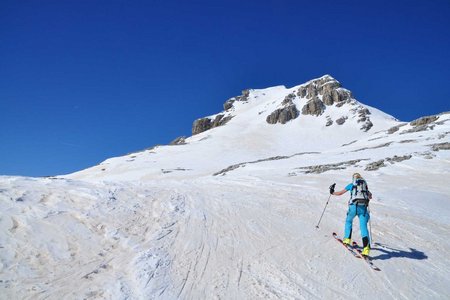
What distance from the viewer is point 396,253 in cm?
953

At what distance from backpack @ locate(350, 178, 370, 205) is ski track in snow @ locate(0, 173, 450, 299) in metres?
1.42

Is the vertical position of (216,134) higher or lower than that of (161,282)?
higher

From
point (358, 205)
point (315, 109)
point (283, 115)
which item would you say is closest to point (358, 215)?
point (358, 205)

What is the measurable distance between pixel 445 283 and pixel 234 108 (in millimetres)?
151728

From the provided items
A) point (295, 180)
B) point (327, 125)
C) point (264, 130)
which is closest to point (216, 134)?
point (264, 130)

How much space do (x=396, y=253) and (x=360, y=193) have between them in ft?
6.13

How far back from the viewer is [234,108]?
157750 mm

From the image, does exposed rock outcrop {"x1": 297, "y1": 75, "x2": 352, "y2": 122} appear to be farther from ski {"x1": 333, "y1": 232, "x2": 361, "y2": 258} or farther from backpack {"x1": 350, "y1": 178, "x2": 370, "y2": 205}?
backpack {"x1": 350, "y1": 178, "x2": 370, "y2": 205}

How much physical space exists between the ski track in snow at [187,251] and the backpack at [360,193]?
1419 mm

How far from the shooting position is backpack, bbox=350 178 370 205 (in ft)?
32.1

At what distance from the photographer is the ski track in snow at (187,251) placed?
6.80 meters

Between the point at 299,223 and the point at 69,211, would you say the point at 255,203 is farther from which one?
the point at 69,211

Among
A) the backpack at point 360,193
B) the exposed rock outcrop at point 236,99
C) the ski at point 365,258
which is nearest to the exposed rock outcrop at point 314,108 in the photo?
the exposed rock outcrop at point 236,99

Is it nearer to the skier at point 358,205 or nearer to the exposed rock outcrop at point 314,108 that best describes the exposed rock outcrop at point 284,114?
the exposed rock outcrop at point 314,108
